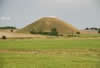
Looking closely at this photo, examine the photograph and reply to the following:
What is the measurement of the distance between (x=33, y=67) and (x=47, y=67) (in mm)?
1126

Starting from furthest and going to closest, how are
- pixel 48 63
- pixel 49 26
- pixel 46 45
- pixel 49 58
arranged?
1. pixel 49 26
2. pixel 46 45
3. pixel 49 58
4. pixel 48 63

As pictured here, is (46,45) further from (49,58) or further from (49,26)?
(49,26)

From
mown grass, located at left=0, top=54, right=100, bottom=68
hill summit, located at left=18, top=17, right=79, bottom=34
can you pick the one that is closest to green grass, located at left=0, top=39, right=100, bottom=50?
mown grass, located at left=0, top=54, right=100, bottom=68

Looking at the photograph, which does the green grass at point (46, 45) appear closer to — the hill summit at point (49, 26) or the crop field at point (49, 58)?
the crop field at point (49, 58)

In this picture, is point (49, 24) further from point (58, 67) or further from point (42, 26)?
point (58, 67)

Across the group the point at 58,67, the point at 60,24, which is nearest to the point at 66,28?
the point at 60,24

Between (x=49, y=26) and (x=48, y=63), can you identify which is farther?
(x=49, y=26)

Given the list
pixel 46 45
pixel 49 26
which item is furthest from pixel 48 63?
pixel 49 26

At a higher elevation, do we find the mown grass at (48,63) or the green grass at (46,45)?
the mown grass at (48,63)

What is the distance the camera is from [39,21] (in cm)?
17675

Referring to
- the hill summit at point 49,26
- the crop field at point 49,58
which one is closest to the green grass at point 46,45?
the crop field at point 49,58

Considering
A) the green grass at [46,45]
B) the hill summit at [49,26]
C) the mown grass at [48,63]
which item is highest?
the hill summit at [49,26]

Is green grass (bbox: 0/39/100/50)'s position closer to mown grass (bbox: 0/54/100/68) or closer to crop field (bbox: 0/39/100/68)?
crop field (bbox: 0/39/100/68)

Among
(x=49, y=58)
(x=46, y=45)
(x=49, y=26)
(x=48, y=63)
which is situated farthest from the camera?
(x=49, y=26)
